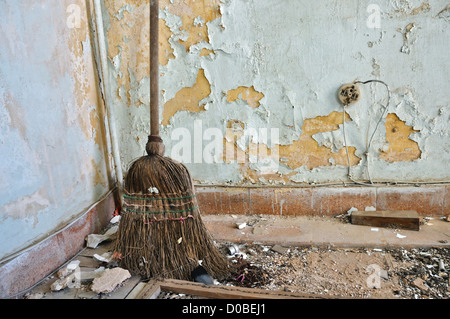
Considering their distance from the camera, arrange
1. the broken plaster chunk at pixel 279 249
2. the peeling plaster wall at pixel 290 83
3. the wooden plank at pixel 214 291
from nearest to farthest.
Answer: the wooden plank at pixel 214 291 < the broken plaster chunk at pixel 279 249 < the peeling plaster wall at pixel 290 83

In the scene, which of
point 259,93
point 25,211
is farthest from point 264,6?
point 25,211

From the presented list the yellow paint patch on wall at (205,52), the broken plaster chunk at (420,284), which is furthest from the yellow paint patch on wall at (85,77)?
the broken plaster chunk at (420,284)

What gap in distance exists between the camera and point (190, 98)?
2799mm

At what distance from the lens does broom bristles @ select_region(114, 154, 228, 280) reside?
2094mm

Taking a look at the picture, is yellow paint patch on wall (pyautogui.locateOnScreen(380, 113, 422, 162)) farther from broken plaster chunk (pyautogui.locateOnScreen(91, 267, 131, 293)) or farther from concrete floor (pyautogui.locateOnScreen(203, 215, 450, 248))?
broken plaster chunk (pyautogui.locateOnScreen(91, 267, 131, 293))

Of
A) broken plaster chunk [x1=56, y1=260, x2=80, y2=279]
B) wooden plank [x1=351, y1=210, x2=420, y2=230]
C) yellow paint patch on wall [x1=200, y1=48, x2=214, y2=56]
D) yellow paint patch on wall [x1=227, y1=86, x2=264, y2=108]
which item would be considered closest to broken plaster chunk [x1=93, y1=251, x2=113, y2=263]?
broken plaster chunk [x1=56, y1=260, x2=80, y2=279]

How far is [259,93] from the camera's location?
272cm

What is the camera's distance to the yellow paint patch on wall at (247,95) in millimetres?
2727

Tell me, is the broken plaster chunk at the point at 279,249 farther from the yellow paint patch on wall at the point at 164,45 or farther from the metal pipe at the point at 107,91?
the yellow paint patch on wall at the point at 164,45

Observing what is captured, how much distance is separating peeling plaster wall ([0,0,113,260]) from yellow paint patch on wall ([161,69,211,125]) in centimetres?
57

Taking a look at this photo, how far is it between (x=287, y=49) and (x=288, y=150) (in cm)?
80

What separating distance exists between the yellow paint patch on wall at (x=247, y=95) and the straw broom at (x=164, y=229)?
2.86 feet

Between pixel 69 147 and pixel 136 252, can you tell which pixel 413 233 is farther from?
pixel 69 147

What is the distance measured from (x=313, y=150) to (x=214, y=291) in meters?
1.43
